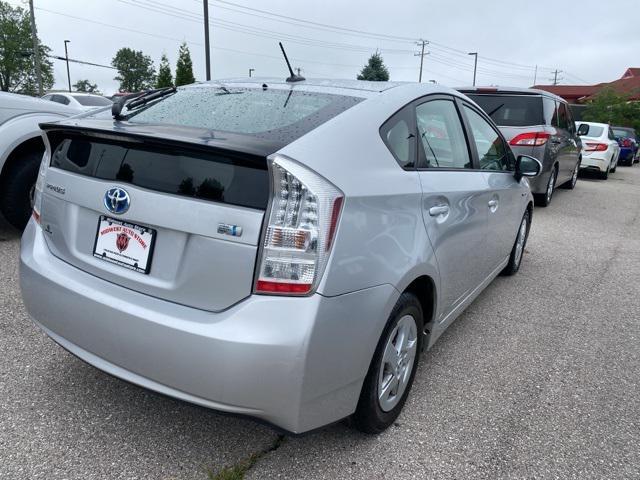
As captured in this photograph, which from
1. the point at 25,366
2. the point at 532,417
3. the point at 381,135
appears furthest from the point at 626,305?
the point at 25,366

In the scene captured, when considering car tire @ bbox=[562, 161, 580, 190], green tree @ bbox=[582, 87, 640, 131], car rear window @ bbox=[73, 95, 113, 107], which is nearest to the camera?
car tire @ bbox=[562, 161, 580, 190]

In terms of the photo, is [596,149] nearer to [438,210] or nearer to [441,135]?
[441,135]

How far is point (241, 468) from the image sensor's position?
207cm

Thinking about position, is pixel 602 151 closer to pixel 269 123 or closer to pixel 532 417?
pixel 532 417

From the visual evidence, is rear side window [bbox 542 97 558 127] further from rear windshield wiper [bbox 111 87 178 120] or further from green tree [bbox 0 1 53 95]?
green tree [bbox 0 1 53 95]

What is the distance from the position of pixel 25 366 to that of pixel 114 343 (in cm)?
117

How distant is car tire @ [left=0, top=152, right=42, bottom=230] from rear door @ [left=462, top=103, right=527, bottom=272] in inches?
153

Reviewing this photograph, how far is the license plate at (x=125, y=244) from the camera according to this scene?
192 centimetres

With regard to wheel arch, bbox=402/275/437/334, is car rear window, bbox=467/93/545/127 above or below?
above

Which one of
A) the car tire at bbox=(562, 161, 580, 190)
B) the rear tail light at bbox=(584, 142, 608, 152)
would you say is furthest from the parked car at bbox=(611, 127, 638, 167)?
the car tire at bbox=(562, 161, 580, 190)

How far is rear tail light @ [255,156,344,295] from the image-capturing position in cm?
173

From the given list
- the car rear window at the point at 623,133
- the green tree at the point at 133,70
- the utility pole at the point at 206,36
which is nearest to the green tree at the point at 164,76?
the utility pole at the point at 206,36

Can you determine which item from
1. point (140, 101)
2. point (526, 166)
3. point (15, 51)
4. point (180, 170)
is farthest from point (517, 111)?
point (15, 51)

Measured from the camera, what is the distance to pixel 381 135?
2180 millimetres
